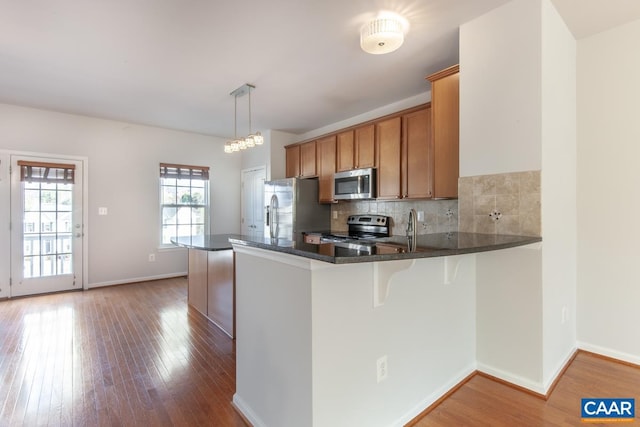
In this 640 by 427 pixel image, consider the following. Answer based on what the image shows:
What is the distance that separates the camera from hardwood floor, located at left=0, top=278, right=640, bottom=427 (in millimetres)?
1716

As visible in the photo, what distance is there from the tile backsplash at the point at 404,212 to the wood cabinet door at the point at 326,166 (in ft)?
1.17

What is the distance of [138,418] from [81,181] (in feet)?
13.2

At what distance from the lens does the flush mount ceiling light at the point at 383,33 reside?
207cm

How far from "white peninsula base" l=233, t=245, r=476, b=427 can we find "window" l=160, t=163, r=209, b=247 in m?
4.06

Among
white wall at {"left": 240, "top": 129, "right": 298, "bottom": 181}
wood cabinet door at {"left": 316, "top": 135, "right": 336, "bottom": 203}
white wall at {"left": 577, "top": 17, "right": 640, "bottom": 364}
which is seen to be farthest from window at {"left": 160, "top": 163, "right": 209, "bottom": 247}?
white wall at {"left": 577, "top": 17, "right": 640, "bottom": 364}

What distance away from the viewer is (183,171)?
211 inches

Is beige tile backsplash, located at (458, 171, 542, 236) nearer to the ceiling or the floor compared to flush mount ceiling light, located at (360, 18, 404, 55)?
nearer to the floor

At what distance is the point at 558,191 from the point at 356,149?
91.2 inches

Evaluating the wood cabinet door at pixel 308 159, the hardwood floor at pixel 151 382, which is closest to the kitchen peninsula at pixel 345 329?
the hardwood floor at pixel 151 382

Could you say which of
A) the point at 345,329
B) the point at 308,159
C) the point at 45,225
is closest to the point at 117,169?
the point at 45,225

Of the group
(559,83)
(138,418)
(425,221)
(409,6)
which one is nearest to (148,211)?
(138,418)

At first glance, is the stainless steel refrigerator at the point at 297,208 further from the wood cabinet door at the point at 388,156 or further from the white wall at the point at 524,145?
the white wall at the point at 524,145

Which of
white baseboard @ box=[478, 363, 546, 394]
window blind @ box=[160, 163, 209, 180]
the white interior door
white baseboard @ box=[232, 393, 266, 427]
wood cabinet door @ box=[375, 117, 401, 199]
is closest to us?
white baseboard @ box=[232, 393, 266, 427]

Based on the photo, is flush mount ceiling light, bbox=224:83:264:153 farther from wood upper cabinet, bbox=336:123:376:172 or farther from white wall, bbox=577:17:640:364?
white wall, bbox=577:17:640:364
